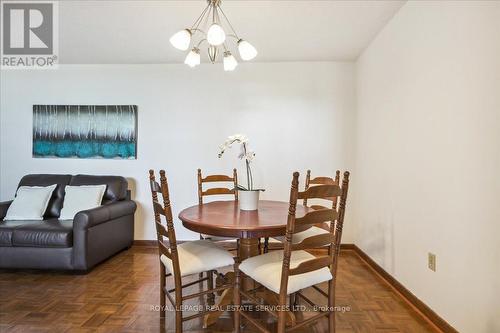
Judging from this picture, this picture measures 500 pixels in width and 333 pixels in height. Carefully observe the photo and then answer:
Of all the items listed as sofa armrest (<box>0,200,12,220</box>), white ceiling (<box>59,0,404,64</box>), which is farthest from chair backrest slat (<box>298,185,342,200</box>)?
sofa armrest (<box>0,200,12,220</box>)

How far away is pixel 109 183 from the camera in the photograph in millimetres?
3182

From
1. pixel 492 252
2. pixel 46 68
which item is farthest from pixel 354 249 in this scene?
pixel 46 68

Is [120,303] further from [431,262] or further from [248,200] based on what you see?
[431,262]

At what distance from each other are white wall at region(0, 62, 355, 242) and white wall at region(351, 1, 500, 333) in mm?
762

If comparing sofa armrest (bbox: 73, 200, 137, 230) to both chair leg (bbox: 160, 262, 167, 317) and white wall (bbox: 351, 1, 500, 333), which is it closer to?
chair leg (bbox: 160, 262, 167, 317)

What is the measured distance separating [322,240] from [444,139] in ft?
3.38

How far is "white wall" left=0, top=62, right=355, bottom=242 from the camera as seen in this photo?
340 centimetres

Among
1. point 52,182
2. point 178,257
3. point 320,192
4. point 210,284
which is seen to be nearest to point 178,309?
point 178,257

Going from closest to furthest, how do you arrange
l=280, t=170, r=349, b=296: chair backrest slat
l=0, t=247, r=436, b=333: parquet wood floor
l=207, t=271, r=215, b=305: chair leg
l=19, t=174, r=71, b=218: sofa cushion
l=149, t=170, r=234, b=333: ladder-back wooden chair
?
l=280, t=170, r=349, b=296: chair backrest slat → l=149, t=170, r=234, b=333: ladder-back wooden chair → l=0, t=247, r=436, b=333: parquet wood floor → l=207, t=271, r=215, b=305: chair leg → l=19, t=174, r=71, b=218: sofa cushion

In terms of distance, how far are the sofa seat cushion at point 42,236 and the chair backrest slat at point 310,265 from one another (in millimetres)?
2213

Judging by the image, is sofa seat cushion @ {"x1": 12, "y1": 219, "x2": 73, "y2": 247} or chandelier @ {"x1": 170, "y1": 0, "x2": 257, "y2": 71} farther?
sofa seat cushion @ {"x1": 12, "y1": 219, "x2": 73, "y2": 247}

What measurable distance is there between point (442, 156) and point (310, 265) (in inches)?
43.3

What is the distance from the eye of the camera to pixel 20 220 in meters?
2.84

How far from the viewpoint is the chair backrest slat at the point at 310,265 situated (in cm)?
132
